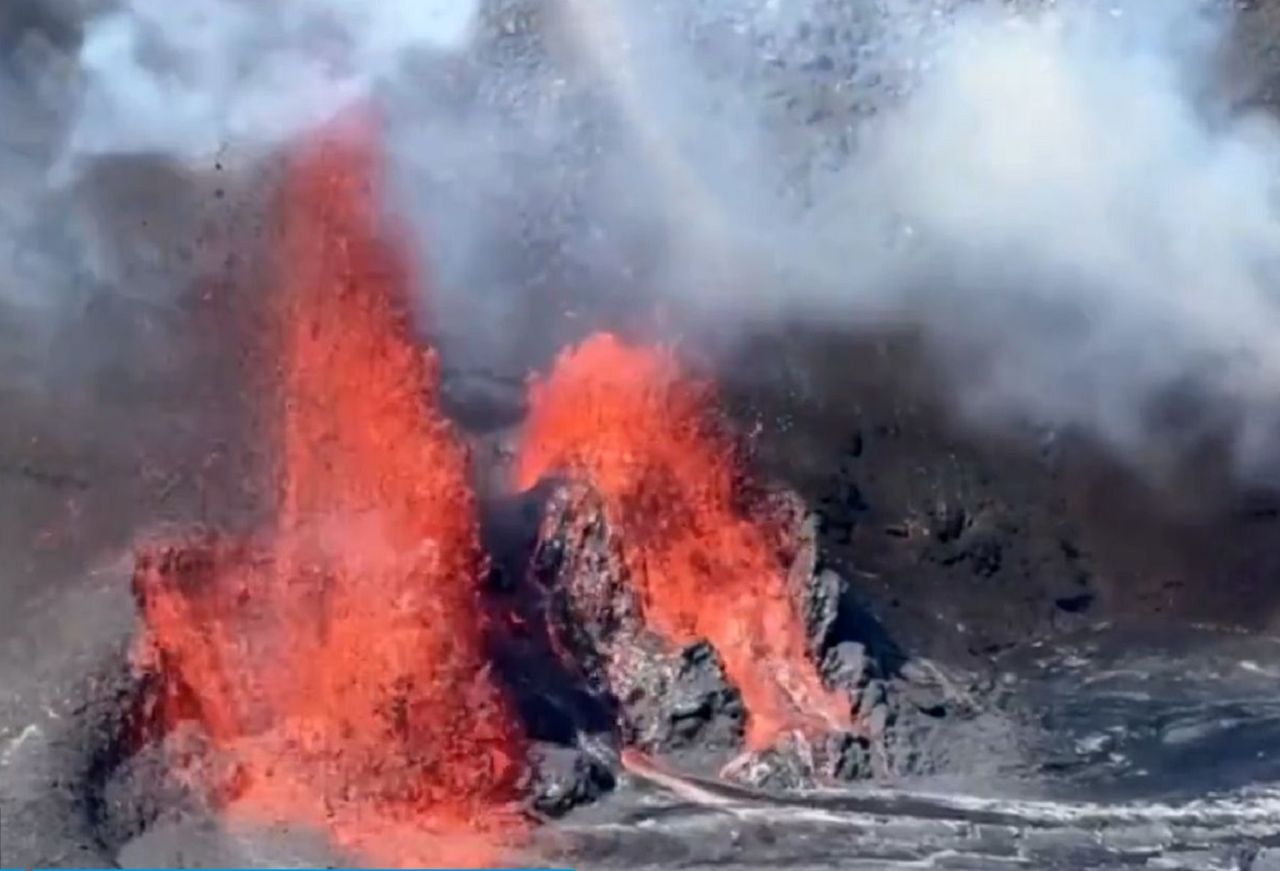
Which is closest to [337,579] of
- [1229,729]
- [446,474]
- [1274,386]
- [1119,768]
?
[446,474]

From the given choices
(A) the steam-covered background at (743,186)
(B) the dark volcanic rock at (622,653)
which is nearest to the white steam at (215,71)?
(A) the steam-covered background at (743,186)

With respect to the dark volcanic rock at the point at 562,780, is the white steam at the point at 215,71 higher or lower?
higher

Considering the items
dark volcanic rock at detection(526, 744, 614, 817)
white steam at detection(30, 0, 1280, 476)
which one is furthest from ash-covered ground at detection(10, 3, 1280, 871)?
white steam at detection(30, 0, 1280, 476)

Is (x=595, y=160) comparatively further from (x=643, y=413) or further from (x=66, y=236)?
(x=66, y=236)

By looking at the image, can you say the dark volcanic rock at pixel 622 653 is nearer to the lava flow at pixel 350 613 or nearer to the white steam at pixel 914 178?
the lava flow at pixel 350 613

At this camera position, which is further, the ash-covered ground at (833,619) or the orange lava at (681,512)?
the orange lava at (681,512)

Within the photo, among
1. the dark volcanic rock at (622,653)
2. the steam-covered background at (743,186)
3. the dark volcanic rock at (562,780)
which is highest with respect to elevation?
the steam-covered background at (743,186)

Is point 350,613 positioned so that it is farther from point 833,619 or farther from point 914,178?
point 914,178
